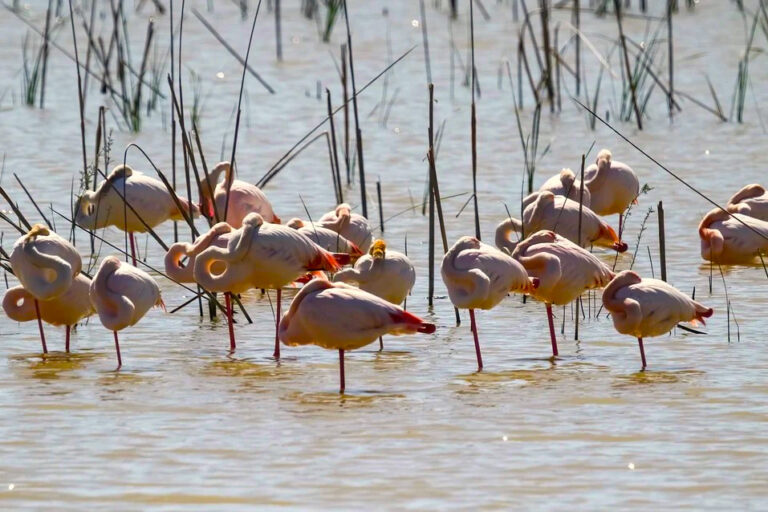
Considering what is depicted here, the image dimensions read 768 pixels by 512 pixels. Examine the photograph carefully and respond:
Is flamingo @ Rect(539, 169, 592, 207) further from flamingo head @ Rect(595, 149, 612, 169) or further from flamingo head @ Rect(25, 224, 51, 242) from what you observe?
flamingo head @ Rect(25, 224, 51, 242)

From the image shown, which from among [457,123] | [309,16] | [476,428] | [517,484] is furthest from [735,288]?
[309,16]

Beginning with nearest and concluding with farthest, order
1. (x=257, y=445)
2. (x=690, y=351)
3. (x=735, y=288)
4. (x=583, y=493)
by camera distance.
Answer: (x=583, y=493) < (x=257, y=445) < (x=690, y=351) < (x=735, y=288)

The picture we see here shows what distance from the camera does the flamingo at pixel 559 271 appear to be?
7305 millimetres

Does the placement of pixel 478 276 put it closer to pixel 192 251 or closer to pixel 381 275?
pixel 381 275

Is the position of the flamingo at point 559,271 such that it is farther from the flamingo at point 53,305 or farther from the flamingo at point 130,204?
the flamingo at point 130,204

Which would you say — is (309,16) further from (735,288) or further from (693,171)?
(735,288)

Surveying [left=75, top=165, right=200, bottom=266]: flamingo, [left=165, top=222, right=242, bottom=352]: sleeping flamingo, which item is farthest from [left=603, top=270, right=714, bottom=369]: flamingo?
[left=75, top=165, right=200, bottom=266]: flamingo

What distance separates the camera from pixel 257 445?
5.73 m

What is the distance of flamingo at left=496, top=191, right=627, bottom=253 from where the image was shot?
29.6 feet

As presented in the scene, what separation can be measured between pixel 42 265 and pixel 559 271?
91.4 inches

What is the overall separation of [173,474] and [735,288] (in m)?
4.37

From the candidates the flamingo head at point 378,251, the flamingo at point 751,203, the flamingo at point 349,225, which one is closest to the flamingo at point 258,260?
the flamingo head at point 378,251

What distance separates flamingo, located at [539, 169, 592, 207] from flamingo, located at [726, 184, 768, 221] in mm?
923

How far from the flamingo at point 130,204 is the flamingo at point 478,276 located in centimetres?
265
